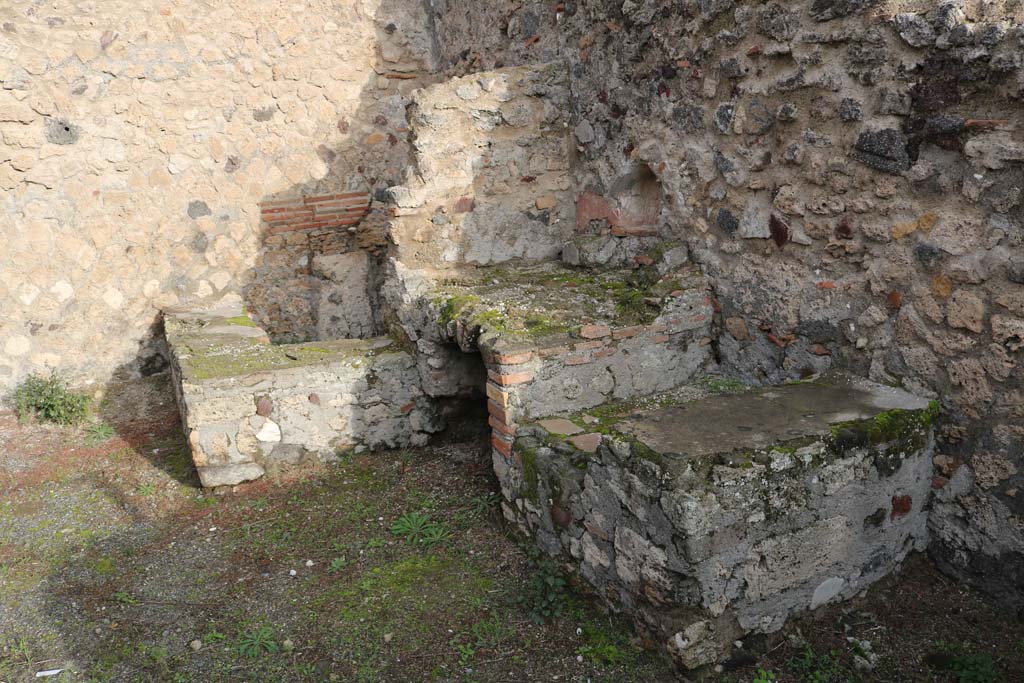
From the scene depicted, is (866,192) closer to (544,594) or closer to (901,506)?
(901,506)

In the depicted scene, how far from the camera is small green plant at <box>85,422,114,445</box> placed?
499 centimetres

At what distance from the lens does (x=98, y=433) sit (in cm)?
505

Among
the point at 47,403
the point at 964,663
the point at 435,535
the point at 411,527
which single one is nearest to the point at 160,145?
the point at 47,403

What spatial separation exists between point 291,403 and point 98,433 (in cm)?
172

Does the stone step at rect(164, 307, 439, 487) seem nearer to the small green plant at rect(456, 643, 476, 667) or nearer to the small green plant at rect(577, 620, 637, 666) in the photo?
Answer: the small green plant at rect(456, 643, 476, 667)

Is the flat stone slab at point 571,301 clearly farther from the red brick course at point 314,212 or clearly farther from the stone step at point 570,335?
the red brick course at point 314,212

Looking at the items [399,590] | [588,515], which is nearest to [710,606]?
[588,515]

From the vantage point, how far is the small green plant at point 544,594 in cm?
318

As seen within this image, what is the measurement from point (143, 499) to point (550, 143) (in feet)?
10.5

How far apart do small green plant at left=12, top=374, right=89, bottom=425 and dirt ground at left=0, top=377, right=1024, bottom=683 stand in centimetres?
69

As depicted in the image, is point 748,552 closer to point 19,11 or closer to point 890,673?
point 890,673

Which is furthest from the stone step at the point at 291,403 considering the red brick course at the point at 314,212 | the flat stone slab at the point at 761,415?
the flat stone slab at the point at 761,415

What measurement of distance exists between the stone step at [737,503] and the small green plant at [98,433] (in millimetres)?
3228

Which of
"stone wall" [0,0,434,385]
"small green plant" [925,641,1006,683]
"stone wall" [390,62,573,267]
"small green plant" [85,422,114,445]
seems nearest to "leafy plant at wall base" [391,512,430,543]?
"stone wall" [390,62,573,267]
